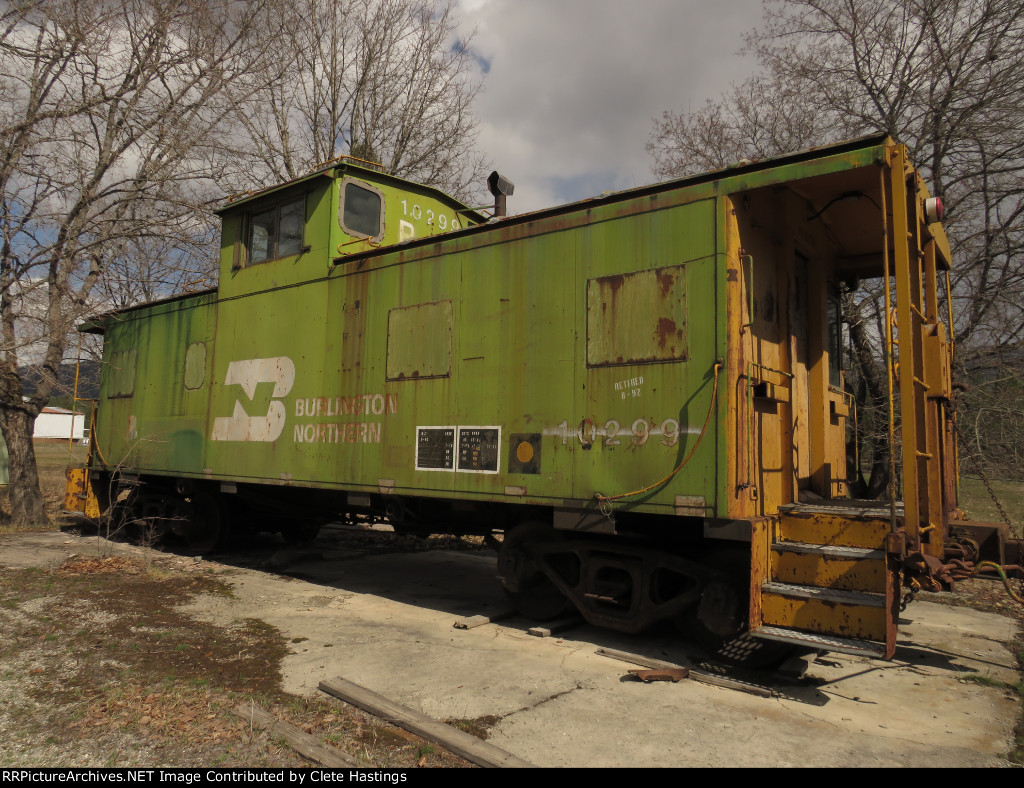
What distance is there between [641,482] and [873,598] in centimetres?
168

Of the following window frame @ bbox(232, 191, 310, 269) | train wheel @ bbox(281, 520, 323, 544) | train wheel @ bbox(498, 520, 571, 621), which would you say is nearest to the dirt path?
train wheel @ bbox(498, 520, 571, 621)

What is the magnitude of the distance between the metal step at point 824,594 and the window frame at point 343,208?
5758 millimetres

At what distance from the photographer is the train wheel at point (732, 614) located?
498cm

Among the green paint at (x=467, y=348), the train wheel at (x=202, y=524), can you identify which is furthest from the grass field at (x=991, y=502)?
the train wheel at (x=202, y=524)

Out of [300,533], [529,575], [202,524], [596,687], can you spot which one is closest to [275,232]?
[202,524]

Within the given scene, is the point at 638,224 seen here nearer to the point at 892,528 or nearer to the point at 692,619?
the point at 892,528

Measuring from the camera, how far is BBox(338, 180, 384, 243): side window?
779cm

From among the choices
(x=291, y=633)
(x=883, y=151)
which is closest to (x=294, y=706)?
(x=291, y=633)

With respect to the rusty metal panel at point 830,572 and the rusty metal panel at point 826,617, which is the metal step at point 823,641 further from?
the rusty metal panel at point 830,572

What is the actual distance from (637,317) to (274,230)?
5.26 m

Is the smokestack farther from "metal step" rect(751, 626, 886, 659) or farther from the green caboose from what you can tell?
"metal step" rect(751, 626, 886, 659)

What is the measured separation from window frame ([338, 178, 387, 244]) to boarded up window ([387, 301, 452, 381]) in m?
1.51

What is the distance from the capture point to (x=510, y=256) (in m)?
6.14

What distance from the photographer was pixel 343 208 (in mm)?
7750
